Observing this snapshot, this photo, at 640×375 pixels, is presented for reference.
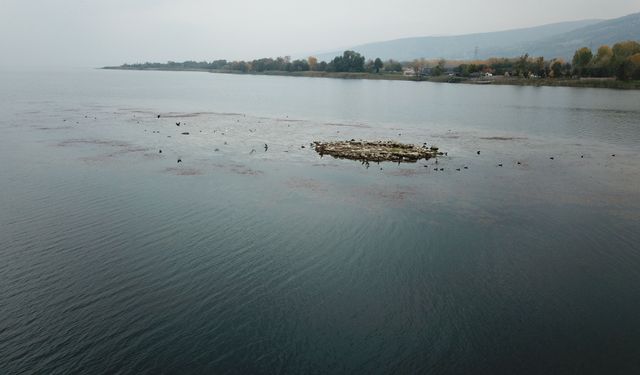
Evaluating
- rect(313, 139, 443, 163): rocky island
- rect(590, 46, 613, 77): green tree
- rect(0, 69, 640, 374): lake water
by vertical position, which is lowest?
rect(0, 69, 640, 374): lake water

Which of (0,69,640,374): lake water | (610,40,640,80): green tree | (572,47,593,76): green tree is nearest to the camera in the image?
(0,69,640,374): lake water

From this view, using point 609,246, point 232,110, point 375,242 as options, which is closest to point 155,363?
point 375,242

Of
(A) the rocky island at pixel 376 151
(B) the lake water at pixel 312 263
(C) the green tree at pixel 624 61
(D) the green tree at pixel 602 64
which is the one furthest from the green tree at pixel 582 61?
(A) the rocky island at pixel 376 151

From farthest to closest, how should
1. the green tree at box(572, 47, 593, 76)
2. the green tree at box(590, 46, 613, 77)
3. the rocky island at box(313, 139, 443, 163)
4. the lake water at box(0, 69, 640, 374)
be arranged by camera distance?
the green tree at box(572, 47, 593, 76) < the green tree at box(590, 46, 613, 77) < the rocky island at box(313, 139, 443, 163) < the lake water at box(0, 69, 640, 374)

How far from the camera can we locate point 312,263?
2125 cm

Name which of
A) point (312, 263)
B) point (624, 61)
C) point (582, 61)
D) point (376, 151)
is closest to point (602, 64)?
point (582, 61)

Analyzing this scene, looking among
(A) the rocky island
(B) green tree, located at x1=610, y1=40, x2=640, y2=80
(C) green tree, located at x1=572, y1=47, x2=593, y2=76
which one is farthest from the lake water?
(C) green tree, located at x1=572, y1=47, x2=593, y2=76

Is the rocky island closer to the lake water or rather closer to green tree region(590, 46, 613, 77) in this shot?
the lake water

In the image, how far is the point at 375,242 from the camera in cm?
2384

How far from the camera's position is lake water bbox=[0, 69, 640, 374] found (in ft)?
48.9

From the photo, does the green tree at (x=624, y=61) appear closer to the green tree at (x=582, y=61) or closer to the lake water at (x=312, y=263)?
the green tree at (x=582, y=61)

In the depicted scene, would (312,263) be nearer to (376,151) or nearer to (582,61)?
(376,151)

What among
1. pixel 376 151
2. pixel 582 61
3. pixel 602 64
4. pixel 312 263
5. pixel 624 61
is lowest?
pixel 312 263

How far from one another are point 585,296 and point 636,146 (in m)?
43.5
